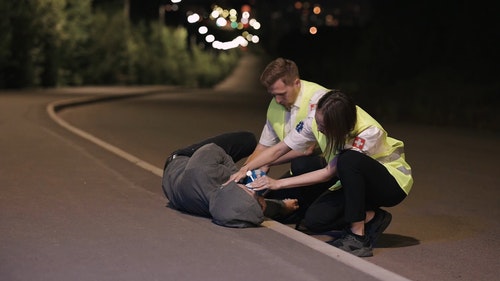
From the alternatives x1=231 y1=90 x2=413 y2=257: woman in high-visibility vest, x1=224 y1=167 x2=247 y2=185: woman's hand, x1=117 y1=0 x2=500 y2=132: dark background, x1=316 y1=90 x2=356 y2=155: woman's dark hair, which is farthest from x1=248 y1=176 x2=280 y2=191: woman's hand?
x1=117 y1=0 x2=500 y2=132: dark background

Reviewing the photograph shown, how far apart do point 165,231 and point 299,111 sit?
1.51m

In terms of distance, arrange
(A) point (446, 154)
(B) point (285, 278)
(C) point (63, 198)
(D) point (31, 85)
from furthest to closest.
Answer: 1. (D) point (31, 85)
2. (A) point (446, 154)
3. (C) point (63, 198)
4. (B) point (285, 278)

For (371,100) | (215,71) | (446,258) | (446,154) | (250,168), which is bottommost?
(215,71)

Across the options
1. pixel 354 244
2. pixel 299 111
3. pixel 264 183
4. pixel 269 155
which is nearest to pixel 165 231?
pixel 264 183

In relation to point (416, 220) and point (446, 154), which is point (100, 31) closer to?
point (446, 154)

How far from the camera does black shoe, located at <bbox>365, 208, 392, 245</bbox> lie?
7.13 m

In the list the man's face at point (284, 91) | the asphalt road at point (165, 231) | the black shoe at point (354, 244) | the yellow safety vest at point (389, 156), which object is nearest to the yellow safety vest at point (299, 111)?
the man's face at point (284, 91)

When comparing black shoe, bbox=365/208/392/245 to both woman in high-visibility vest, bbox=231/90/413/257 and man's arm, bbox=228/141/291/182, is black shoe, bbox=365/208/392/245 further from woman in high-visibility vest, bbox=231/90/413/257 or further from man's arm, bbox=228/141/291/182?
man's arm, bbox=228/141/291/182

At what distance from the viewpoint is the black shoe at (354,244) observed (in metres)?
6.87

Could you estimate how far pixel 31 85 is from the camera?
37.6m

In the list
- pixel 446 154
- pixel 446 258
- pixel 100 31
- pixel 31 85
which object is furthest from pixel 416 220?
pixel 100 31

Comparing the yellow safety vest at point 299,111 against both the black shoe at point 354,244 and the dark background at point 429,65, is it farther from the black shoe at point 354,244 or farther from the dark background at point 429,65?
the dark background at point 429,65

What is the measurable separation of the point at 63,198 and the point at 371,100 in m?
24.6

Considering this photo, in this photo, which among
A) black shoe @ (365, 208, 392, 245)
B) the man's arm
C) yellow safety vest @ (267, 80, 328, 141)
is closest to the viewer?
black shoe @ (365, 208, 392, 245)
